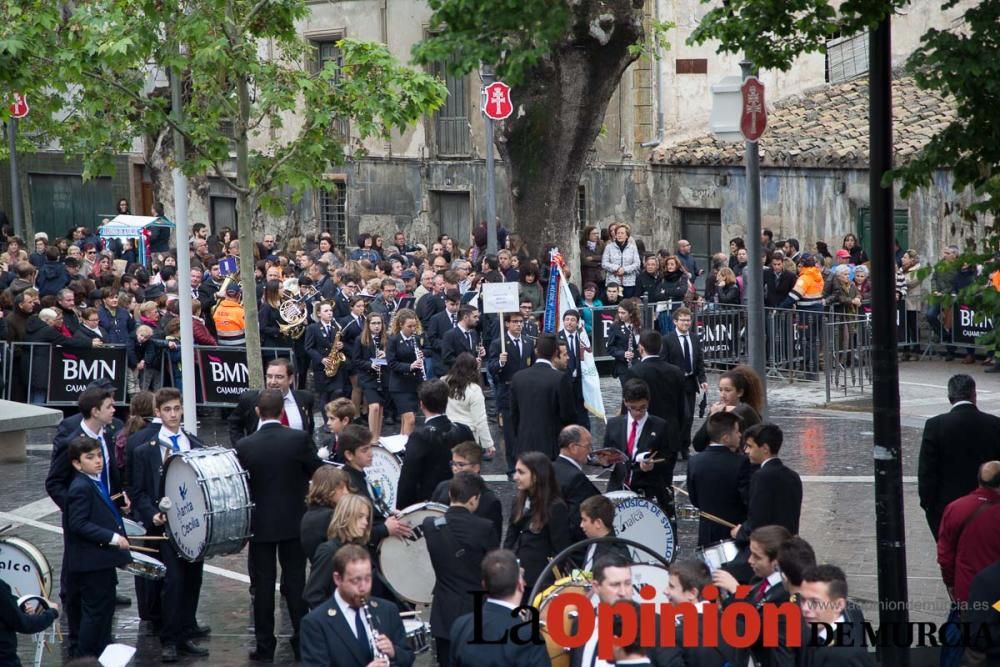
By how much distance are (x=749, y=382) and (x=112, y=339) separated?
959cm

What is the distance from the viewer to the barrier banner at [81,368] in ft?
63.7

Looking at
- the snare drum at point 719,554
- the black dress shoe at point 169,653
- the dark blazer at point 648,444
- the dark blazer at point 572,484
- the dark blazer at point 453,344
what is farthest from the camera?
the dark blazer at point 453,344

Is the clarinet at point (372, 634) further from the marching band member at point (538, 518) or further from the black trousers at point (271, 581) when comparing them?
the black trousers at point (271, 581)

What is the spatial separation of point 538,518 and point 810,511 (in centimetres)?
564

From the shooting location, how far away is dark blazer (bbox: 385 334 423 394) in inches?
675

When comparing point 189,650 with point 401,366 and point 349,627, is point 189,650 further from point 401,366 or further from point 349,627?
point 401,366

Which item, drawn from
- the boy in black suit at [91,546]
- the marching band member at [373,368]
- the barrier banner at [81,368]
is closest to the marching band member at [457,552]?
the boy in black suit at [91,546]

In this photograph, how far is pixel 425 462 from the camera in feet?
36.7

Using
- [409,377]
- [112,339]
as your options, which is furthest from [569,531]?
[112,339]

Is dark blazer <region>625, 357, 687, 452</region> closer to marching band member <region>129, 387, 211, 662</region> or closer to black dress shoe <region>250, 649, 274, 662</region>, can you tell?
marching band member <region>129, 387, 211, 662</region>

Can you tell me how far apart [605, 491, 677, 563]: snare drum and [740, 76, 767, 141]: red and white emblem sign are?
4203 millimetres

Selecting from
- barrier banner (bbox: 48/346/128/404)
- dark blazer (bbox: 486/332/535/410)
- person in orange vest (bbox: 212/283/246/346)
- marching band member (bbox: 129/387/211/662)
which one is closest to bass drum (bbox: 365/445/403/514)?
marching band member (bbox: 129/387/211/662)

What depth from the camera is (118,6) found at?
585 inches

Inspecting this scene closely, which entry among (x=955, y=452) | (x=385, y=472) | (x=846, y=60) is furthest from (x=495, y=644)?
(x=846, y=60)
